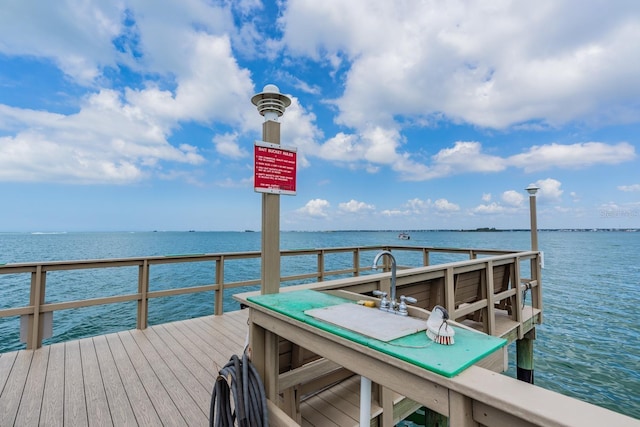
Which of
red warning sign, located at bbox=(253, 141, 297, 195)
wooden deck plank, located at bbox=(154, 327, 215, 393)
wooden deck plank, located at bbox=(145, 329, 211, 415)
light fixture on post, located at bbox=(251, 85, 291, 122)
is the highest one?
light fixture on post, located at bbox=(251, 85, 291, 122)

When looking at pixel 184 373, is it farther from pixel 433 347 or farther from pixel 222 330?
pixel 433 347

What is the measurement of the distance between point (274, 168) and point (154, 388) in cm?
217

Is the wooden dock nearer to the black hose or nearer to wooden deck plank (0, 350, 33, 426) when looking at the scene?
wooden deck plank (0, 350, 33, 426)

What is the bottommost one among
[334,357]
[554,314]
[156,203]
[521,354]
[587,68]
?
[554,314]

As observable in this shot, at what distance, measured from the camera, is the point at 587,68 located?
278 inches

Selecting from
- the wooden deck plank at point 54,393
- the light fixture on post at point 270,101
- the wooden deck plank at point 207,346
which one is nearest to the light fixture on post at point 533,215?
the light fixture on post at point 270,101

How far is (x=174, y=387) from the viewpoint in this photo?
2.38 metres

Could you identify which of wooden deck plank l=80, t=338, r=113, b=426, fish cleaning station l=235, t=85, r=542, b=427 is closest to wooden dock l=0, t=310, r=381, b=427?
wooden deck plank l=80, t=338, r=113, b=426

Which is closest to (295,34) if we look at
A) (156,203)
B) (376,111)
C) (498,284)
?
(376,111)

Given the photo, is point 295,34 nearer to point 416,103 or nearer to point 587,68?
point 416,103

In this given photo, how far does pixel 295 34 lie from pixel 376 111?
16.1 ft

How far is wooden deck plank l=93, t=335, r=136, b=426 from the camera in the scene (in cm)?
199

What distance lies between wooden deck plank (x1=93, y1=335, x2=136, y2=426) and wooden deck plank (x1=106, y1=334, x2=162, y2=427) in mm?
27

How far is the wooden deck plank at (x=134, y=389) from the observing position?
78.2 inches
